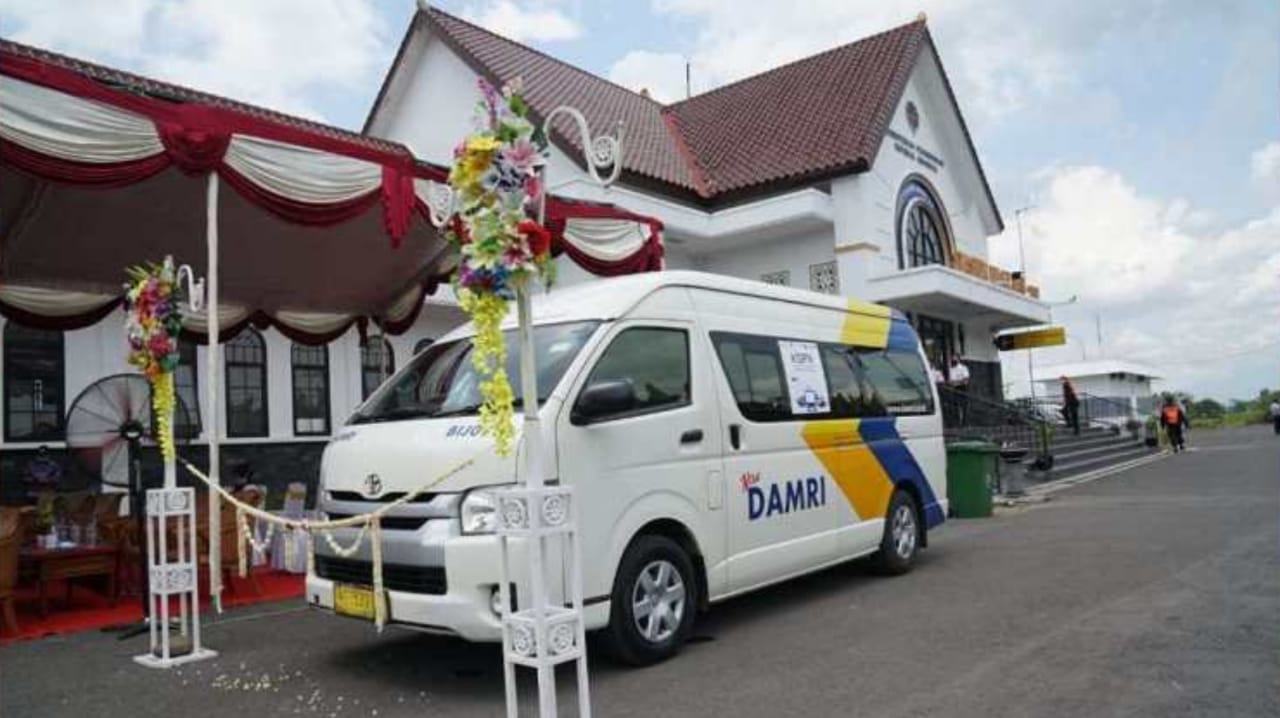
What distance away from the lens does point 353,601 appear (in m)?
5.68

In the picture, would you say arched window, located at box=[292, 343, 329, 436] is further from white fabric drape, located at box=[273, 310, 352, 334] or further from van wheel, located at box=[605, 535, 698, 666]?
van wheel, located at box=[605, 535, 698, 666]

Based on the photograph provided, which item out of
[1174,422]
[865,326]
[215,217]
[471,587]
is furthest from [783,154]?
[471,587]

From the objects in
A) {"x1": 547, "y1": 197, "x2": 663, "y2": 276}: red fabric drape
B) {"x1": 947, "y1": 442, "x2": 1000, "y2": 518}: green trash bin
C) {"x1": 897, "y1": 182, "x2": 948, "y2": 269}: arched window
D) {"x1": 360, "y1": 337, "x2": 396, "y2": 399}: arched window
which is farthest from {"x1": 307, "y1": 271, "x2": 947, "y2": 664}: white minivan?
{"x1": 897, "y1": 182, "x2": 948, "y2": 269}: arched window

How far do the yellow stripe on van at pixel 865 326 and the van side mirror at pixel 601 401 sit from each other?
3402mm

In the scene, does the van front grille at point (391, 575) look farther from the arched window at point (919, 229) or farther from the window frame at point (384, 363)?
the arched window at point (919, 229)

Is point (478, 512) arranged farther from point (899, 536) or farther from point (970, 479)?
point (970, 479)

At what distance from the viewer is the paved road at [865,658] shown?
5.04 metres

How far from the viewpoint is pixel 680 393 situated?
638cm

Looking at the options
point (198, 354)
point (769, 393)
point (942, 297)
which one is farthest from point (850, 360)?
point (942, 297)

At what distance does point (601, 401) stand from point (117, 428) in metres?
4.76

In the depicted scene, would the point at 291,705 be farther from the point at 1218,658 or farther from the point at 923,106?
the point at 923,106

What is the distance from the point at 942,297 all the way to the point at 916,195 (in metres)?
4.08

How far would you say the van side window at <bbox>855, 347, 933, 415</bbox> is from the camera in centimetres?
867

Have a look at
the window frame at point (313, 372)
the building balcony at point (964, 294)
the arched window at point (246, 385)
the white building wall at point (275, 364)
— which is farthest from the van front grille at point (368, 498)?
the building balcony at point (964, 294)
